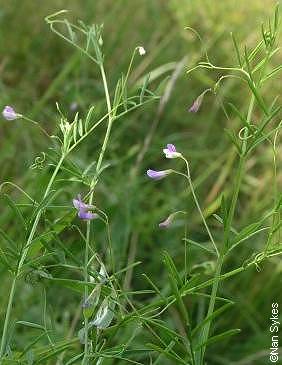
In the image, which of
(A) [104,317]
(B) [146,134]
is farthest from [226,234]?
(B) [146,134]

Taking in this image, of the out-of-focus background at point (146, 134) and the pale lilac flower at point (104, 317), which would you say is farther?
the out-of-focus background at point (146, 134)

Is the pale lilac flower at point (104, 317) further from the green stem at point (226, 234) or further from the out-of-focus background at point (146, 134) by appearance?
the out-of-focus background at point (146, 134)

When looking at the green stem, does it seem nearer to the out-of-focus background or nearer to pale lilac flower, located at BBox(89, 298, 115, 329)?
pale lilac flower, located at BBox(89, 298, 115, 329)

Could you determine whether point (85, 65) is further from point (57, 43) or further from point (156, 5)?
point (156, 5)

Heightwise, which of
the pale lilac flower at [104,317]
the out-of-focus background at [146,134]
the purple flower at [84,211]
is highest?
the purple flower at [84,211]

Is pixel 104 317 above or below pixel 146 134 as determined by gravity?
above

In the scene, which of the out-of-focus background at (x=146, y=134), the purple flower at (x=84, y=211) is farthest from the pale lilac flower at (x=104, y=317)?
the out-of-focus background at (x=146, y=134)

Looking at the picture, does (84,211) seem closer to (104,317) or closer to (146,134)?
(104,317)

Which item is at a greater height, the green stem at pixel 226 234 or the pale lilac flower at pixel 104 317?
the green stem at pixel 226 234
